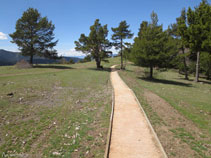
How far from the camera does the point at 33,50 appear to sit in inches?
1521

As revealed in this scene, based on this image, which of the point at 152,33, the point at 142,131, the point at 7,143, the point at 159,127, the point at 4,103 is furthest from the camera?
the point at 152,33

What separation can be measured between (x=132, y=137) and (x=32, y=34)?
139ft

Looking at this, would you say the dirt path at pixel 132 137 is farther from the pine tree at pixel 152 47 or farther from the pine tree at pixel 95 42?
the pine tree at pixel 95 42

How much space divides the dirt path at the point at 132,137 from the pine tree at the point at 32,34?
37.9 metres

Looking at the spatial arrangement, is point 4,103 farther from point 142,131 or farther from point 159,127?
point 159,127

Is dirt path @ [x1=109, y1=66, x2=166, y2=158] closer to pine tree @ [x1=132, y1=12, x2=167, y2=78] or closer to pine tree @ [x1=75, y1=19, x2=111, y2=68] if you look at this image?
pine tree @ [x1=132, y1=12, x2=167, y2=78]

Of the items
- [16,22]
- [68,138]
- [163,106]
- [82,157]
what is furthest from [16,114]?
[16,22]

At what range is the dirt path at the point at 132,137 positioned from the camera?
15.1 ft

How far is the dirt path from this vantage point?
461 centimetres

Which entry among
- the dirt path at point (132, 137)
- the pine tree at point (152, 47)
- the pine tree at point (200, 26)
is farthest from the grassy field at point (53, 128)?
the pine tree at point (200, 26)

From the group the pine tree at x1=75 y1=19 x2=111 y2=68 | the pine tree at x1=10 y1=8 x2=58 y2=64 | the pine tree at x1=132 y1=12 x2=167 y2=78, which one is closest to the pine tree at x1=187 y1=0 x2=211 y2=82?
the pine tree at x1=132 y1=12 x2=167 y2=78

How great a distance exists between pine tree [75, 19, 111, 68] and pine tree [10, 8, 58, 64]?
11178mm

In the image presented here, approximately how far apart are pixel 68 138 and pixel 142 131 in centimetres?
339

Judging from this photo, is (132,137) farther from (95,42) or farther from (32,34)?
(32,34)
